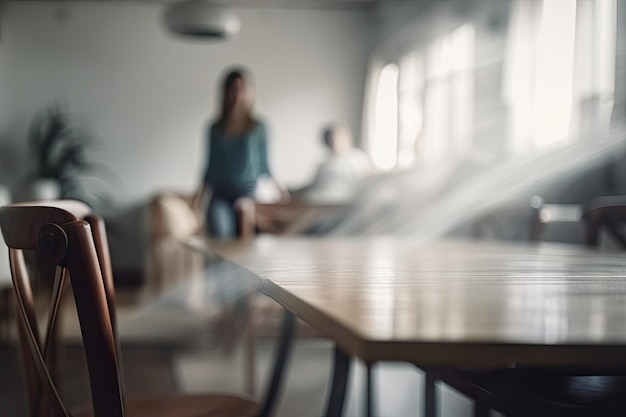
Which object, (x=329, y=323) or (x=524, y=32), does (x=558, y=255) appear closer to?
(x=329, y=323)

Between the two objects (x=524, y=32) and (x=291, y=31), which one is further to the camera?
(x=291, y=31)

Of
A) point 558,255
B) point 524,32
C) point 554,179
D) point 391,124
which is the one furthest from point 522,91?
point 558,255

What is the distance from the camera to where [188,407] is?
1146mm

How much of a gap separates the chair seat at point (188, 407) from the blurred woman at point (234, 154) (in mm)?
2160

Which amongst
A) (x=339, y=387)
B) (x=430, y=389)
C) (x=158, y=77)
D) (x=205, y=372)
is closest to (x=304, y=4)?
(x=158, y=77)

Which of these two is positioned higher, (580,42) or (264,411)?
(580,42)

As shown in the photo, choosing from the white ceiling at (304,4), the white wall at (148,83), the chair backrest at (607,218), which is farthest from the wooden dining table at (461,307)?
the white ceiling at (304,4)

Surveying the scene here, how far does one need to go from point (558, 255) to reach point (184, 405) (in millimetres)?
651

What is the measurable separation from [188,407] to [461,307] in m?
0.64

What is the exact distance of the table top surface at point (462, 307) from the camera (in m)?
0.45

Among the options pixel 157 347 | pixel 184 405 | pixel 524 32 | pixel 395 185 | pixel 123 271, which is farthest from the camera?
pixel 123 271

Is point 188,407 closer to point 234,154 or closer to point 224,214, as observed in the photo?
point 224,214

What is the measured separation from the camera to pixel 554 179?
3.85 metres

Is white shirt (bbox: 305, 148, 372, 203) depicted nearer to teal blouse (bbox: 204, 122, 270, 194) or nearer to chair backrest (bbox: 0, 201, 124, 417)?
teal blouse (bbox: 204, 122, 270, 194)
